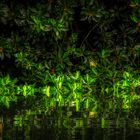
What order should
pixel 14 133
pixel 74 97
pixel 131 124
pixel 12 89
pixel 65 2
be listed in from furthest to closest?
pixel 65 2 < pixel 12 89 < pixel 74 97 < pixel 131 124 < pixel 14 133

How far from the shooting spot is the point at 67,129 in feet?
15.4

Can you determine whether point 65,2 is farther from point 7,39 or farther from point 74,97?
point 74,97

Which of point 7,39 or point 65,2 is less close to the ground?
point 65,2

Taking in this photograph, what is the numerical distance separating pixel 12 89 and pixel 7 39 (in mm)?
1015

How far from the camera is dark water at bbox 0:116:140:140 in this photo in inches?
171

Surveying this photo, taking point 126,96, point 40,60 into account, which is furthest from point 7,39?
point 126,96

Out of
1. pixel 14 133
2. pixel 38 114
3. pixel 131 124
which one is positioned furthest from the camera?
pixel 38 114

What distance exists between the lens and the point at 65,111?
19.5 ft

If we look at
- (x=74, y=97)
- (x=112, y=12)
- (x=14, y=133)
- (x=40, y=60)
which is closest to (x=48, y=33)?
(x=40, y=60)

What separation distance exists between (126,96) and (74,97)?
0.70 metres

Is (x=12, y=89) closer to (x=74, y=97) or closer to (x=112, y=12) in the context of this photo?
(x=74, y=97)

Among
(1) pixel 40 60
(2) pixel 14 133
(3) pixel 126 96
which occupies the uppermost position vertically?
(1) pixel 40 60

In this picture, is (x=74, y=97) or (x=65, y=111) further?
(x=74, y=97)

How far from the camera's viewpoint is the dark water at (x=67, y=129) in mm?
4355
